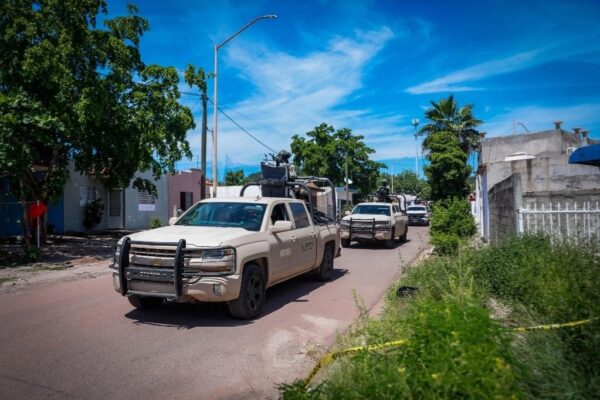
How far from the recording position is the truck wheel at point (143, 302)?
268 inches

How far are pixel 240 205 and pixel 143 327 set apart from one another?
2.54 m

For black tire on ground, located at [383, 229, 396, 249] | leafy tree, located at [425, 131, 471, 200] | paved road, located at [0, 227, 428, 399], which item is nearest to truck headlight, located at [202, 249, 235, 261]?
paved road, located at [0, 227, 428, 399]

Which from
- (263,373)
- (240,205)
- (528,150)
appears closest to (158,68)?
(240,205)

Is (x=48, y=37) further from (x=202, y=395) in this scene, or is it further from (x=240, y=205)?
(x=202, y=395)

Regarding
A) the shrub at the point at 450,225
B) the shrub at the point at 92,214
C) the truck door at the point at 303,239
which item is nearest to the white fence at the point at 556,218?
the shrub at the point at 450,225

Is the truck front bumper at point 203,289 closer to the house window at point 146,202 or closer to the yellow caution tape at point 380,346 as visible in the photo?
the yellow caution tape at point 380,346

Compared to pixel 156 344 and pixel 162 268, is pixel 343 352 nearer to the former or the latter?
pixel 156 344

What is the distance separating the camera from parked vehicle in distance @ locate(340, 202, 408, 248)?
16125mm

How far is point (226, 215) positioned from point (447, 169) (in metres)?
19.2

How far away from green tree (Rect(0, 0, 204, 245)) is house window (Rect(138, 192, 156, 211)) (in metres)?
8.32

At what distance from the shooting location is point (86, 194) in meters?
23.8

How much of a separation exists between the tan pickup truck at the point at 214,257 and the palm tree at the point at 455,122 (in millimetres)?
33914

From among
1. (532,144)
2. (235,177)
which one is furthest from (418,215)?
(235,177)

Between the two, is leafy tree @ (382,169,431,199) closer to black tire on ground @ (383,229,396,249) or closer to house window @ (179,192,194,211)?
house window @ (179,192,194,211)
